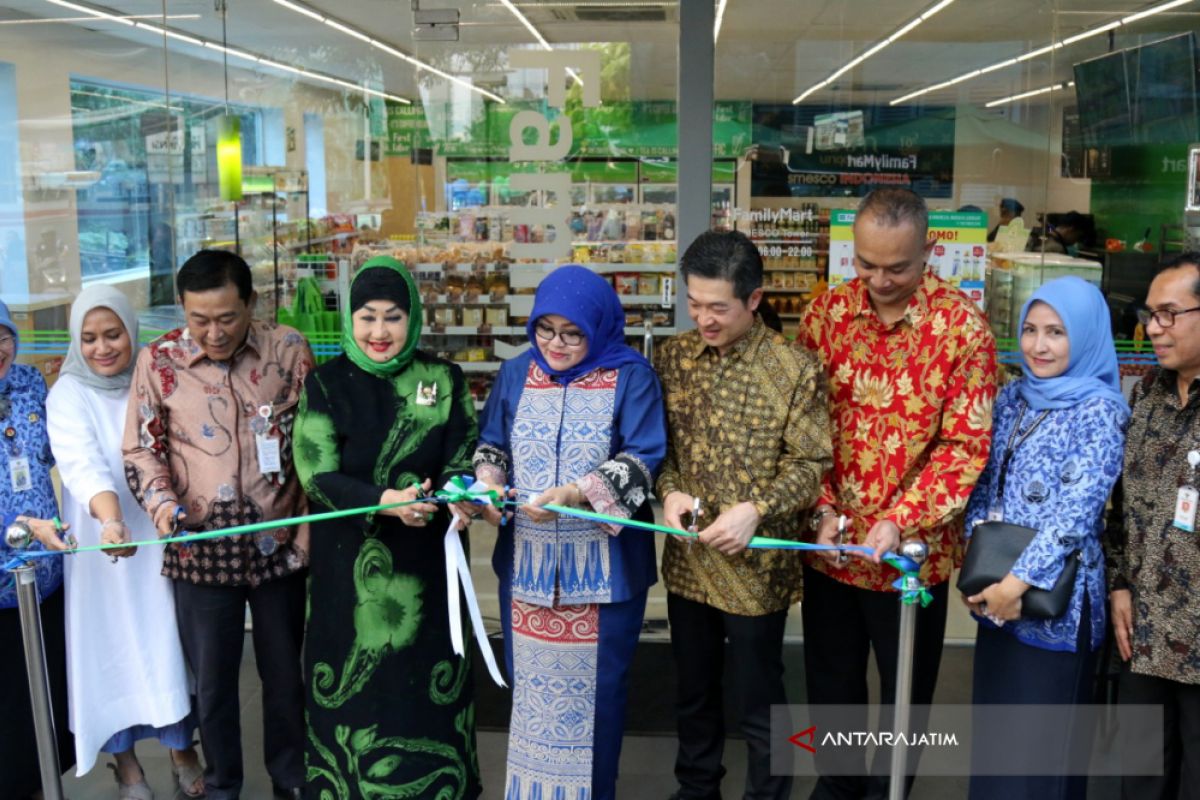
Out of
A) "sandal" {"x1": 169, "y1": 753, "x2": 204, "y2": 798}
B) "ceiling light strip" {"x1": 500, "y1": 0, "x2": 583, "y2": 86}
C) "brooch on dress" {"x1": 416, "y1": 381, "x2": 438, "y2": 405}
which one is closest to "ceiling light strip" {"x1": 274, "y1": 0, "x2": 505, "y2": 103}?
"ceiling light strip" {"x1": 500, "y1": 0, "x2": 583, "y2": 86}

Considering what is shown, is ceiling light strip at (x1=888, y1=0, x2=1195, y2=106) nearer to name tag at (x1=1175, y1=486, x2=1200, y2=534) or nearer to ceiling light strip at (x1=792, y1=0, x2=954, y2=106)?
ceiling light strip at (x1=792, y1=0, x2=954, y2=106)

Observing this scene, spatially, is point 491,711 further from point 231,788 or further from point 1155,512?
point 1155,512

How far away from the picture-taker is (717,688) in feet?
9.91

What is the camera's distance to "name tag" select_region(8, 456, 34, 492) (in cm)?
296

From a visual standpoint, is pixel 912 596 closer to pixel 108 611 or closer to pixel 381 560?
pixel 381 560

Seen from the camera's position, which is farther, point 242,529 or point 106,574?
point 106,574

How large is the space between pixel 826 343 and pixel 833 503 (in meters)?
0.42

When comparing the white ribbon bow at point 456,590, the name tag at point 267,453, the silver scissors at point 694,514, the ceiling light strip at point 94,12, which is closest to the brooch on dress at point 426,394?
the white ribbon bow at point 456,590

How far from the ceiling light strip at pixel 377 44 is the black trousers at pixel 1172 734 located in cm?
405

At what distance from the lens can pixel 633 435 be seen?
2.72m

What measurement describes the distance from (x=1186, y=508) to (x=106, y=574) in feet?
9.04

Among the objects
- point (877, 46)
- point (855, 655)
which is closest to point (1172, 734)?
point (855, 655)

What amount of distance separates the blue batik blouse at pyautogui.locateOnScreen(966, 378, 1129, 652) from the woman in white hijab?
90.0 inches

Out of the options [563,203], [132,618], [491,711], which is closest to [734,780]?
[491,711]
